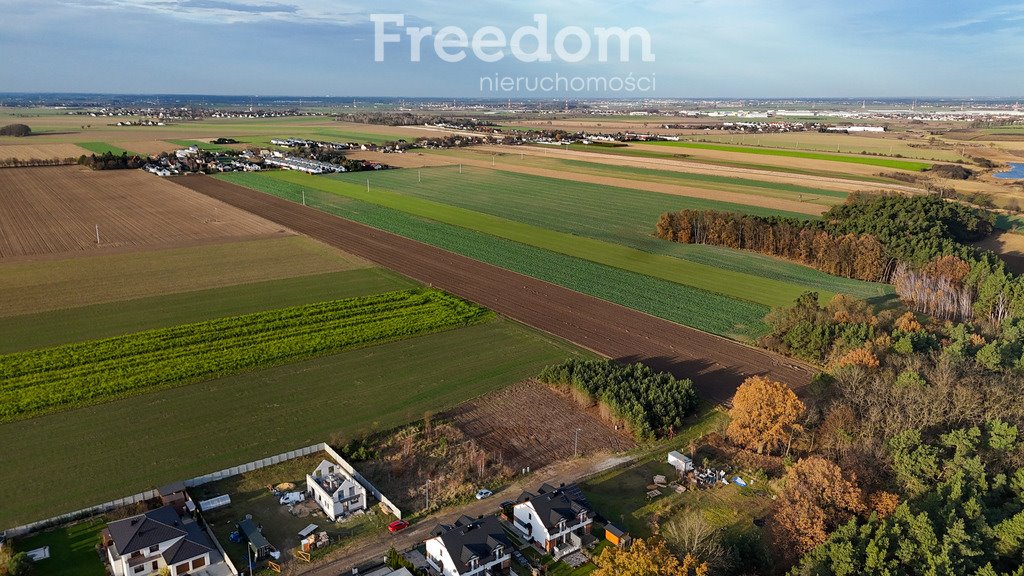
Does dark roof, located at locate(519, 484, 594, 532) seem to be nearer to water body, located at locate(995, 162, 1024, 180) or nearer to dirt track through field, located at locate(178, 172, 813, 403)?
dirt track through field, located at locate(178, 172, 813, 403)

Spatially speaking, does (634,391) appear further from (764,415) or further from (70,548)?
(70,548)

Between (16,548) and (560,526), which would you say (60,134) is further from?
(560,526)

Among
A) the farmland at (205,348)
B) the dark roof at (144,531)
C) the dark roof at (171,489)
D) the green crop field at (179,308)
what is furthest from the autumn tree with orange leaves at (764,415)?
the green crop field at (179,308)

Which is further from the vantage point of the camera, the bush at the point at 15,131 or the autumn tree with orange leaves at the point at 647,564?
the bush at the point at 15,131

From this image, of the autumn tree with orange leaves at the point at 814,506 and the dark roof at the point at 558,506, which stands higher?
the autumn tree with orange leaves at the point at 814,506

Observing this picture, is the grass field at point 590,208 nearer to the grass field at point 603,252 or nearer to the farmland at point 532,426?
the grass field at point 603,252

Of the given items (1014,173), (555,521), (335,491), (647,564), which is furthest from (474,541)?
(1014,173)

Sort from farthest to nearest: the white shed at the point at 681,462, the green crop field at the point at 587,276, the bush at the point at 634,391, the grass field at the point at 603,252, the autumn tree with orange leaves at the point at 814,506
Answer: the grass field at the point at 603,252, the green crop field at the point at 587,276, the bush at the point at 634,391, the white shed at the point at 681,462, the autumn tree with orange leaves at the point at 814,506
